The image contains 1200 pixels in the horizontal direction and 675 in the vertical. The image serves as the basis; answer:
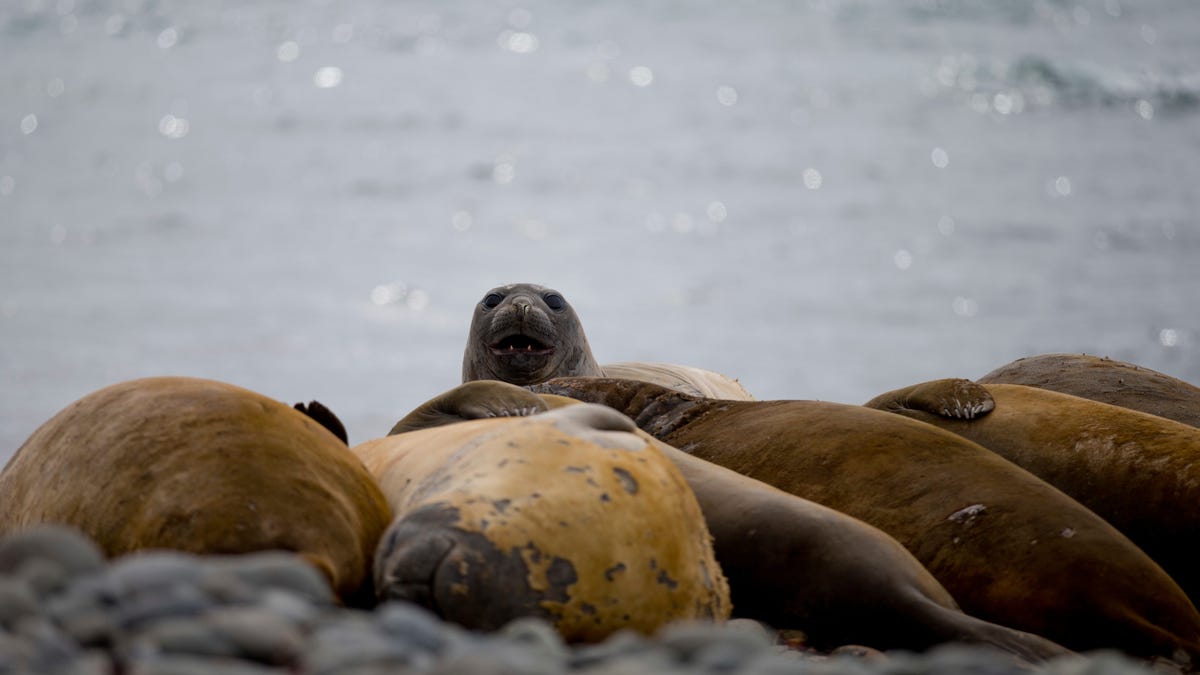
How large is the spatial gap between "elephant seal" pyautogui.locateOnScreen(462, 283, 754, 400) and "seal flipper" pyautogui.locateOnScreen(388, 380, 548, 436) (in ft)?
10.2

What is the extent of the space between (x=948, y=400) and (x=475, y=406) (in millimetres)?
1853

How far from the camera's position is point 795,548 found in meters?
3.79

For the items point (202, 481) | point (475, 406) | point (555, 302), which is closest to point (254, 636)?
point (202, 481)

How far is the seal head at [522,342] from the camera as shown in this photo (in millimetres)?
7941

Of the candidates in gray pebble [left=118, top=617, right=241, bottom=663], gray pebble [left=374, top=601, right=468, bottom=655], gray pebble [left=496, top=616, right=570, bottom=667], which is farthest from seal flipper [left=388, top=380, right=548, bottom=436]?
gray pebble [left=118, top=617, right=241, bottom=663]

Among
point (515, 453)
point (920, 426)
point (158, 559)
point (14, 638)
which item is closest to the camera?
point (14, 638)

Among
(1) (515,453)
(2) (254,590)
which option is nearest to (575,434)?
(1) (515,453)

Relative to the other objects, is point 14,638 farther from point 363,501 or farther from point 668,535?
point 668,535

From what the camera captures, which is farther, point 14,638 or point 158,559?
point 158,559

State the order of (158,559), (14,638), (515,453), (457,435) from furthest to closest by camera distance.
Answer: (457,435) → (515,453) → (158,559) → (14,638)

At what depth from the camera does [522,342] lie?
8.05m

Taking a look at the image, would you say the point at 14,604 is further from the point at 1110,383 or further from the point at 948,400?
the point at 1110,383

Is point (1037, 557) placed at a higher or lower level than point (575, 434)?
lower

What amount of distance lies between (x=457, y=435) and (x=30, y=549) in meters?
1.36
